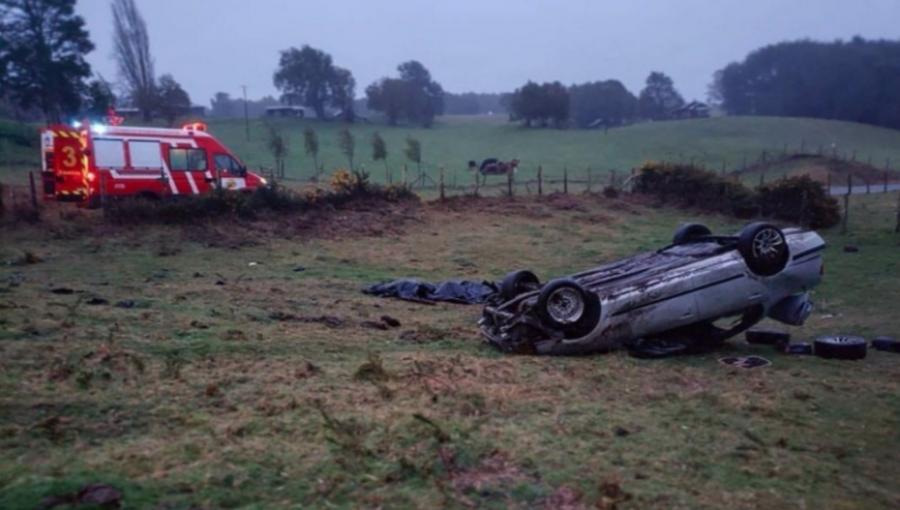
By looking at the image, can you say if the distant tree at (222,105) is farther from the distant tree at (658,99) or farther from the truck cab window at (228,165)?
the truck cab window at (228,165)

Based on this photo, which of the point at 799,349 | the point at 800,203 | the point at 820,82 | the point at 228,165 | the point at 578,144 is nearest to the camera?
the point at 799,349

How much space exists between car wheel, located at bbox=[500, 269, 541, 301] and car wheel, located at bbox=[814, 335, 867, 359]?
3.16 m

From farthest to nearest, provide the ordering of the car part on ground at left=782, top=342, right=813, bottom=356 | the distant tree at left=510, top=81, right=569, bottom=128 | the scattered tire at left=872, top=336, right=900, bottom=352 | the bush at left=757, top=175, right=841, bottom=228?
the distant tree at left=510, top=81, right=569, bottom=128 → the bush at left=757, top=175, right=841, bottom=228 → the scattered tire at left=872, top=336, right=900, bottom=352 → the car part on ground at left=782, top=342, right=813, bottom=356

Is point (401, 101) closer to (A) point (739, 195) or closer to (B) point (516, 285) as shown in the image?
(A) point (739, 195)

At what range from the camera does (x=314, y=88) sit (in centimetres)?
8356

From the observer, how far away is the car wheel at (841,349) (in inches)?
329

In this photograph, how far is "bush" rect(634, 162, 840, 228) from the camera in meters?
26.6

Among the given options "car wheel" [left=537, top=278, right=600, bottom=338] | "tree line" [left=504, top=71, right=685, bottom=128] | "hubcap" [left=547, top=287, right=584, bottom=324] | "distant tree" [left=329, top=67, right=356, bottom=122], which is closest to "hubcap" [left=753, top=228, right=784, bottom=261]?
"car wheel" [left=537, top=278, right=600, bottom=338]

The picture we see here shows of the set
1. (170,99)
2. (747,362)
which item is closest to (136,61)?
(170,99)

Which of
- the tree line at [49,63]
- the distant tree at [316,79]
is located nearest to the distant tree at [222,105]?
the distant tree at [316,79]

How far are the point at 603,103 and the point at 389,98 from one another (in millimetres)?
37960

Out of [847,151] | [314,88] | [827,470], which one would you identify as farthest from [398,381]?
[314,88]

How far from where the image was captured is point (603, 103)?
4252 inches

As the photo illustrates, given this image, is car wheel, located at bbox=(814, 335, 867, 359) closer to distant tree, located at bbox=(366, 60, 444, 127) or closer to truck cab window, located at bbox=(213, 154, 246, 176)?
truck cab window, located at bbox=(213, 154, 246, 176)
